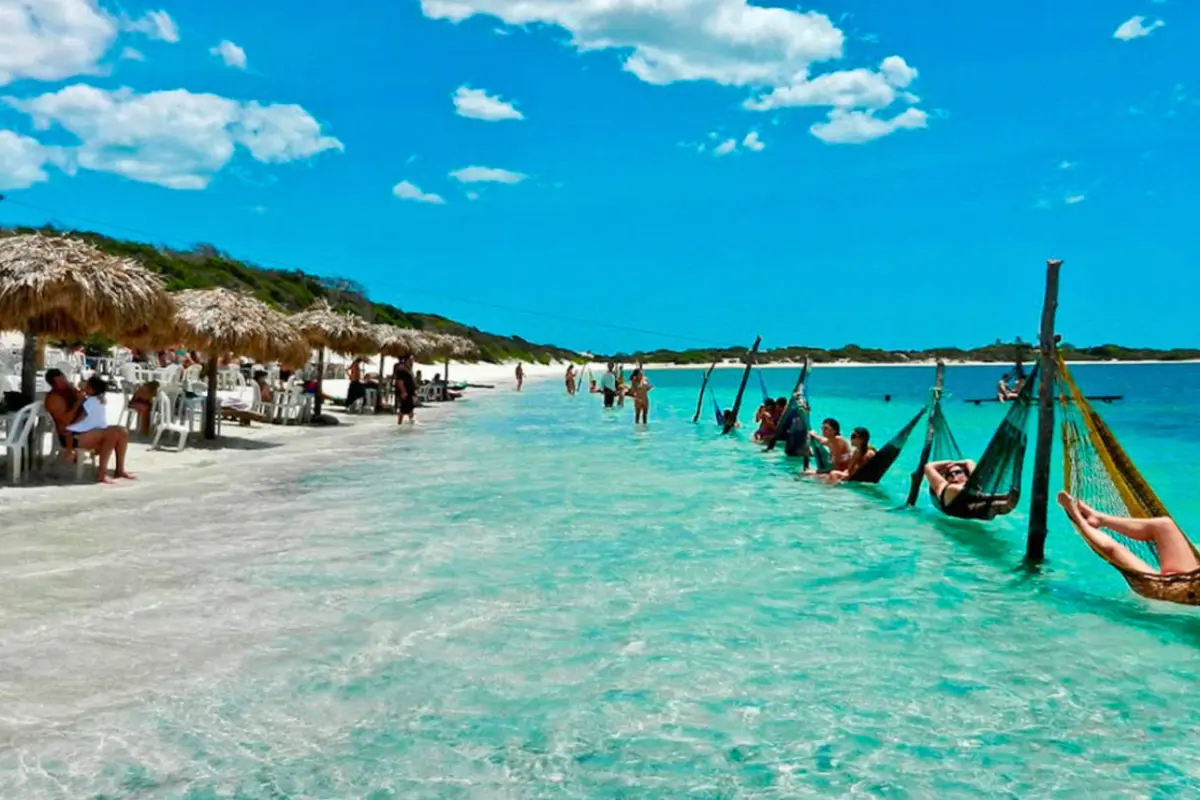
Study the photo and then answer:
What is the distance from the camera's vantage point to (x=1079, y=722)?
3.88 meters

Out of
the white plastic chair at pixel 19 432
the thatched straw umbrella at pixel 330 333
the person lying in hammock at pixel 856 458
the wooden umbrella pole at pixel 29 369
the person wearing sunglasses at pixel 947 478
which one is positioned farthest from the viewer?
the thatched straw umbrella at pixel 330 333

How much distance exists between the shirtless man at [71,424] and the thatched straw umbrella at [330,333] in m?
8.74

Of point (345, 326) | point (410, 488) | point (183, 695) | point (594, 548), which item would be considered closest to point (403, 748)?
point (183, 695)

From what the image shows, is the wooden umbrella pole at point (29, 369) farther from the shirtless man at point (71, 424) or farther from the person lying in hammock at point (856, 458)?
the person lying in hammock at point (856, 458)

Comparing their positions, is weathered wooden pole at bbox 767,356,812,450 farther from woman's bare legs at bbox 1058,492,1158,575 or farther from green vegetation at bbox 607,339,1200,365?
green vegetation at bbox 607,339,1200,365

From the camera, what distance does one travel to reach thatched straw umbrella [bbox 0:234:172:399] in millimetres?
8273

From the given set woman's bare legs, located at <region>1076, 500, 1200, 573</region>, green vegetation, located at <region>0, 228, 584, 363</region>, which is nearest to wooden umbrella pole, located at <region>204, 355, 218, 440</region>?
woman's bare legs, located at <region>1076, 500, 1200, 573</region>

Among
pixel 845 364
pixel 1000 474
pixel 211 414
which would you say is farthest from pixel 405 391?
pixel 845 364

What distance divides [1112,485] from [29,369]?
914 centimetres

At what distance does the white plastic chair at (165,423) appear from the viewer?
10.9m

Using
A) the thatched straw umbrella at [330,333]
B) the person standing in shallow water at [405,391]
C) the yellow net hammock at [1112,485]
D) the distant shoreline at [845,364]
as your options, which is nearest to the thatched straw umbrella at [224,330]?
the thatched straw umbrella at [330,333]

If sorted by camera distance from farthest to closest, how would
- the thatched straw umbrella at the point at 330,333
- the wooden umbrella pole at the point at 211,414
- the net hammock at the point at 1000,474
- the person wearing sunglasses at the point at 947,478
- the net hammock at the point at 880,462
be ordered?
the thatched straw umbrella at the point at 330,333
the wooden umbrella pole at the point at 211,414
the net hammock at the point at 880,462
the person wearing sunglasses at the point at 947,478
the net hammock at the point at 1000,474

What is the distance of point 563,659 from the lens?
4.49 metres

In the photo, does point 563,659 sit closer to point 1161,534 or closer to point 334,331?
point 1161,534
